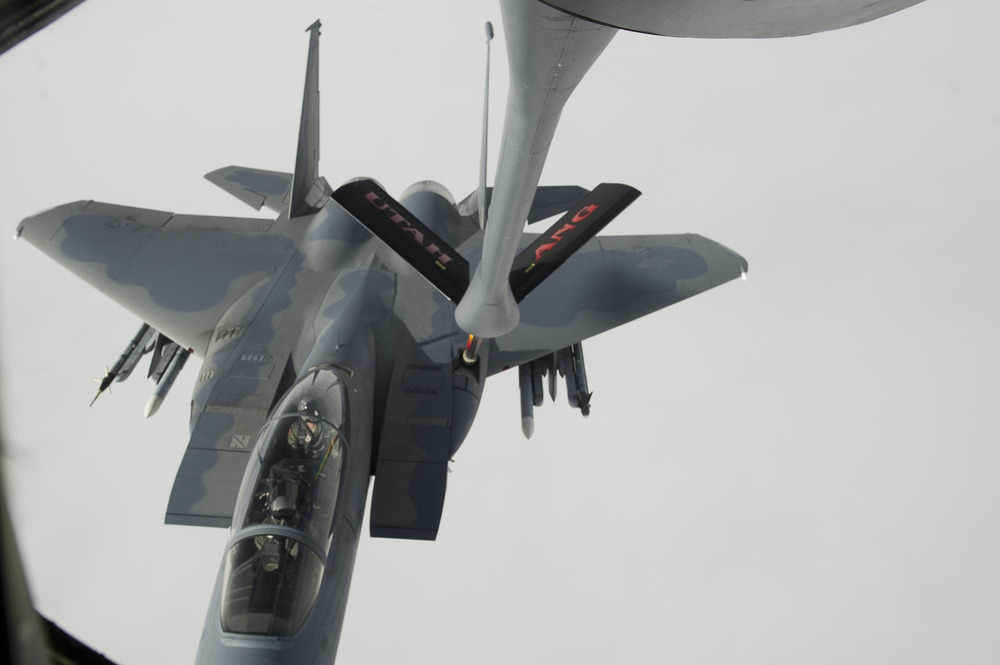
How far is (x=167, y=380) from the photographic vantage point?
7.21 metres

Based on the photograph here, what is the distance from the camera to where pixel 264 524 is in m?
4.18

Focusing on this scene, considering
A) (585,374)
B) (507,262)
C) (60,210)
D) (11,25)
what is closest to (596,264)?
(585,374)

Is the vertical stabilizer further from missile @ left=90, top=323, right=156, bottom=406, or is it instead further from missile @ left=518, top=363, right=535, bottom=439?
missile @ left=518, top=363, right=535, bottom=439

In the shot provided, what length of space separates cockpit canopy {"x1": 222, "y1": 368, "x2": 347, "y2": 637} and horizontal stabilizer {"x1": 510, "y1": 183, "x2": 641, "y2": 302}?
1.55 metres

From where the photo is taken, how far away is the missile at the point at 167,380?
22.7 ft

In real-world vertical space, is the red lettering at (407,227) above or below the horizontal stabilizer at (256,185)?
below

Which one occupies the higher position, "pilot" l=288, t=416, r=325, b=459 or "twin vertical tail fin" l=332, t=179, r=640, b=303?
"twin vertical tail fin" l=332, t=179, r=640, b=303

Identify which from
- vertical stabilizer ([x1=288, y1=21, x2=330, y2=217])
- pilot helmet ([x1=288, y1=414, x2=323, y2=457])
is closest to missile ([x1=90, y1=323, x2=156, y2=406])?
vertical stabilizer ([x1=288, y1=21, x2=330, y2=217])

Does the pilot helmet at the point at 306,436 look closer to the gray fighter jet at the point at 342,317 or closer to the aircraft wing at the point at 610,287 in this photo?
the gray fighter jet at the point at 342,317

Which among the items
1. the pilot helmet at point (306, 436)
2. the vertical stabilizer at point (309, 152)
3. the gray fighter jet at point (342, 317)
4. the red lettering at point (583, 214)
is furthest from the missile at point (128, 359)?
the red lettering at point (583, 214)

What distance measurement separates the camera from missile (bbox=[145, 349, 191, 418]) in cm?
691

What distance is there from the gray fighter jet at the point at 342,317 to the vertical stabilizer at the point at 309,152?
1.0 inches

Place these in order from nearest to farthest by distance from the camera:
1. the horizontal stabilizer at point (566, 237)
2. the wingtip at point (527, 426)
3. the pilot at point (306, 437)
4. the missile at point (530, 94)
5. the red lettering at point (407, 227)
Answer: the missile at point (530, 94), the pilot at point (306, 437), the horizontal stabilizer at point (566, 237), the red lettering at point (407, 227), the wingtip at point (527, 426)

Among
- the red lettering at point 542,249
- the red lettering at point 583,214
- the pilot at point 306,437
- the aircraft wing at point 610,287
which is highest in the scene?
the aircraft wing at point 610,287
